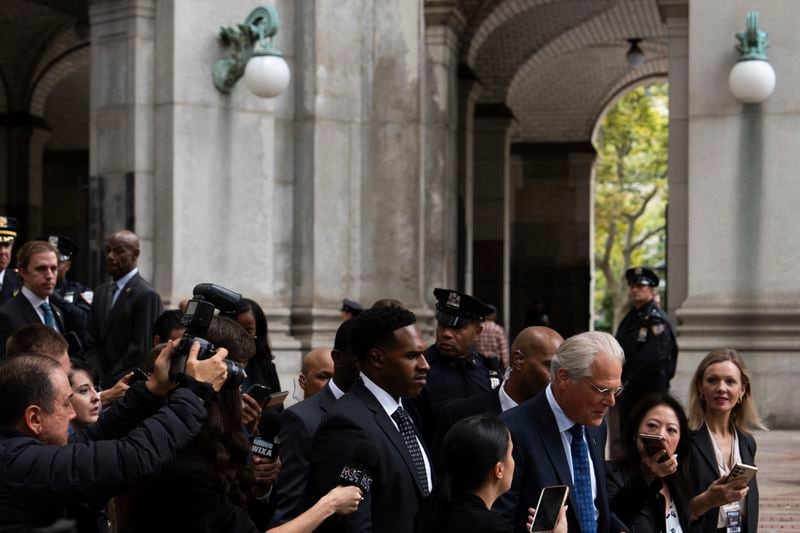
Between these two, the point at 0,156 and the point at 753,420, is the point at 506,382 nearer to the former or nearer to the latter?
the point at 753,420

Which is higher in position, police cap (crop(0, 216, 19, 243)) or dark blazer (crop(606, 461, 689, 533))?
police cap (crop(0, 216, 19, 243))

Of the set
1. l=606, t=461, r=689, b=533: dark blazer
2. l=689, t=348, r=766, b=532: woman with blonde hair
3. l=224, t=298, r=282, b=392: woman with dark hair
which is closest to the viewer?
l=606, t=461, r=689, b=533: dark blazer

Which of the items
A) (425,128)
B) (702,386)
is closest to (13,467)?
(702,386)

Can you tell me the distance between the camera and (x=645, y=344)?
13734 millimetres

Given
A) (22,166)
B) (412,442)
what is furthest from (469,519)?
(22,166)

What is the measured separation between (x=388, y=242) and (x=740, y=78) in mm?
4140

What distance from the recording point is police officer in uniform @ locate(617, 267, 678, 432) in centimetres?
1359

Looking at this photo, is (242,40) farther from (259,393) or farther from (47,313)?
(259,393)

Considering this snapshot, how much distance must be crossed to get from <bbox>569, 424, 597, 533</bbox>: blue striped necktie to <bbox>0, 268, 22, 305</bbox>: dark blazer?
6.07m

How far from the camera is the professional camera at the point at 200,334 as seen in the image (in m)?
5.15

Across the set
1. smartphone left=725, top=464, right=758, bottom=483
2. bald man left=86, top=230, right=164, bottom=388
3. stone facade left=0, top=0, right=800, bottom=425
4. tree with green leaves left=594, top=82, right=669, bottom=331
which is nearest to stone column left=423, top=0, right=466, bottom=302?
stone facade left=0, top=0, right=800, bottom=425

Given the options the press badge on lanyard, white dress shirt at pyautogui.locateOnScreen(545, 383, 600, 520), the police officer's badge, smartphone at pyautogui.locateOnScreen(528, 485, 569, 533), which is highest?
the police officer's badge

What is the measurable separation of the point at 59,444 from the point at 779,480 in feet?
25.6

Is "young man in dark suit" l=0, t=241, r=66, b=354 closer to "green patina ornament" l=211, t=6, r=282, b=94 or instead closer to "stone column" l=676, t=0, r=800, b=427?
"green patina ornament" l=211, t=6, r=282, b=94
